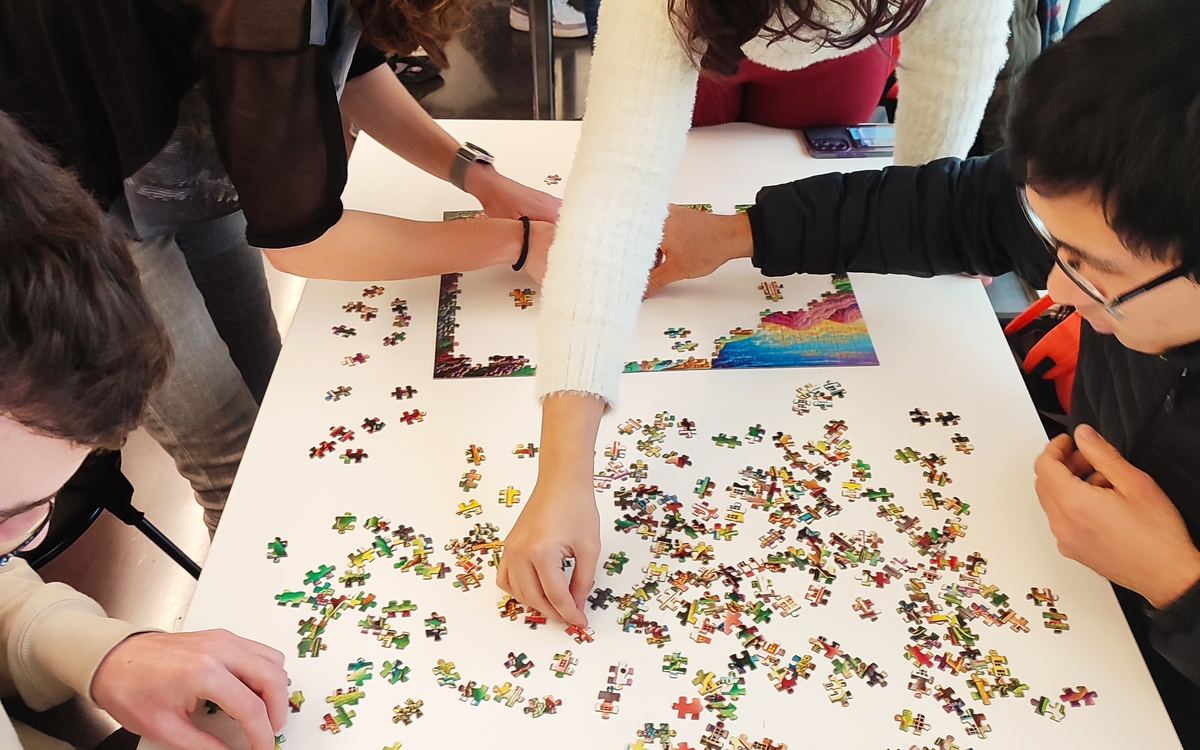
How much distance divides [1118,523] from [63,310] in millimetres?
937

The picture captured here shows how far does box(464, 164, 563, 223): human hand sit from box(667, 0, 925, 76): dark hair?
0.43 meters

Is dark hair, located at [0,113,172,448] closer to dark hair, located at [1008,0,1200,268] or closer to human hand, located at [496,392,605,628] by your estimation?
human hand, located at [496,392,605,628]

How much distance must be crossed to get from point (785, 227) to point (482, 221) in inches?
17.5

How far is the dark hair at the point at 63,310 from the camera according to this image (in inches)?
21.9

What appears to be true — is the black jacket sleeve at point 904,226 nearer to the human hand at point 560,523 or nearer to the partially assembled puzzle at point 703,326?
the partially assembled puzzle at point 703,326

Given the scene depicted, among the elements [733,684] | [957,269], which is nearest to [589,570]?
[733,684]

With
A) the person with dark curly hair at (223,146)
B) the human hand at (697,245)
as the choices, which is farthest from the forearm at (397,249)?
the human hand at (697,245)

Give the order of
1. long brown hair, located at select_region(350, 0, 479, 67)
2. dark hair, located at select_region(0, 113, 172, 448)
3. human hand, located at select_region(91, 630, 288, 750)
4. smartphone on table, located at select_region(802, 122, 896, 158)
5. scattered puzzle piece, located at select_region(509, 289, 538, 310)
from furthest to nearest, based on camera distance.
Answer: smartphone on table, located at select_region(802, 122, 896, 158)
scattered puzzle piece, located at select_region(509, 289, 538, 310)
long brown hair, located at select_region(350, 0, 479, 67)
human hand, located at select_region(91, 630, 288, 750)
dark hair, located at select_region(0, 113, 172, 448)

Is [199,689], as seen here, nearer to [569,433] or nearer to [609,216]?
[569,433]

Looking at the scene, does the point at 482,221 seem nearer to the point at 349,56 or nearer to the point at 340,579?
the point at 349,56

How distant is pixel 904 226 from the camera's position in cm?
117

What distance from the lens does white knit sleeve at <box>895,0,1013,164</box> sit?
1.15m

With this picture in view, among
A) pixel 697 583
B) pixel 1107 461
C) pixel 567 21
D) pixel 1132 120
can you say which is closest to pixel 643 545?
pixel 697 583

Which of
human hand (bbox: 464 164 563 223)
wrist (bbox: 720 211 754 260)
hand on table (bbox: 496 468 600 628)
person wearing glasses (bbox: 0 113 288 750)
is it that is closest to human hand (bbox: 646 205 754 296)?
wrist (bbox: 720 211 754 260)
